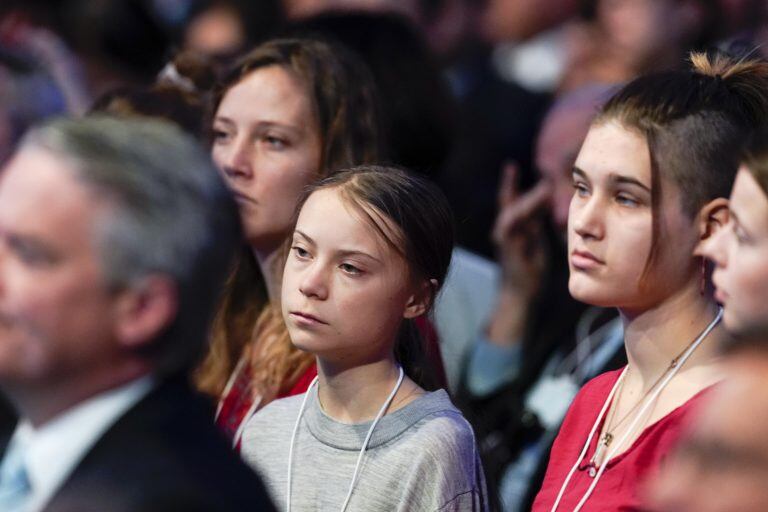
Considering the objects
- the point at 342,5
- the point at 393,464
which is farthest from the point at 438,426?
the point at 342,5

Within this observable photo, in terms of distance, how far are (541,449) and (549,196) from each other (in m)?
1.07

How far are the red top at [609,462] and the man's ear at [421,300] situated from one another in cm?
40

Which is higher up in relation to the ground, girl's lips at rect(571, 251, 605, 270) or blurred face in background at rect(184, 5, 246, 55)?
girl's lips at rect(571, 251, 605, 270)

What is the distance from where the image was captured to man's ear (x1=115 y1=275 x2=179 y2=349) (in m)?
1.98

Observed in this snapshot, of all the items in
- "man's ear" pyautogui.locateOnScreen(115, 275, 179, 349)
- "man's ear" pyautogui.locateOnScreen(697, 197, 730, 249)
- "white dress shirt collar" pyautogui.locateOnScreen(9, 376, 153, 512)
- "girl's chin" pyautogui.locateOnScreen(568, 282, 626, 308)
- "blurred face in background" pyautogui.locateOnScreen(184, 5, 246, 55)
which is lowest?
"blurred face in background" pyautogui.locateOnScreen(184, 5, 246, 55)

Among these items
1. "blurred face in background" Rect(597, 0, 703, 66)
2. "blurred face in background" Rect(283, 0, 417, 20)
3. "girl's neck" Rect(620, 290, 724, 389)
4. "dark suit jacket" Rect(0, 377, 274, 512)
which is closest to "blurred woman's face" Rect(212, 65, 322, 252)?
"girl's neck" Rect(620, 290, 724, 389)

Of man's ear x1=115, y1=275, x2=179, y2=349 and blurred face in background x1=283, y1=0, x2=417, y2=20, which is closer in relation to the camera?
man's ear x1=115, y1=275, x2=179, y2=349

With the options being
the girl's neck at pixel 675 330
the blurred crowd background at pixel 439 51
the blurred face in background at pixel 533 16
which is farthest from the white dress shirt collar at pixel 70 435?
the blurred face in background at pixel 533 16

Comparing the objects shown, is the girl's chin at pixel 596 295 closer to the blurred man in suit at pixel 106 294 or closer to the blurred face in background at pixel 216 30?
the blurred man in suit at pixel 106 294

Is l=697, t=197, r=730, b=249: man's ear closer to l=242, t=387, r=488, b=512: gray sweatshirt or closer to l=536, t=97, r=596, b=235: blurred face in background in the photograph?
l=242, t=387, r=488, b=512: gray sweatshirt

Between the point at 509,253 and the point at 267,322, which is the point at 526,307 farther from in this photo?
the point at 267,322

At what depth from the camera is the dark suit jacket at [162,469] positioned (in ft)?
6.00

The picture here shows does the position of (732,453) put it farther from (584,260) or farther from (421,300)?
(421,300)

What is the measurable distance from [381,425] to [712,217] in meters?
0.76
